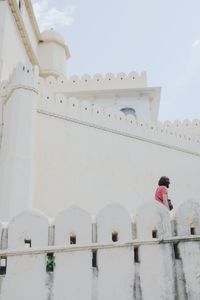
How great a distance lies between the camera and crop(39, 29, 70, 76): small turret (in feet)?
69.2

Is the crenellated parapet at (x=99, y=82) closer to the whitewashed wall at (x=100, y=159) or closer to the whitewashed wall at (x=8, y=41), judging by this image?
the whitewashed wall at (x=8, y=41)

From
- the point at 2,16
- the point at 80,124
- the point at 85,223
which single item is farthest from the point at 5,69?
the point at 85,223

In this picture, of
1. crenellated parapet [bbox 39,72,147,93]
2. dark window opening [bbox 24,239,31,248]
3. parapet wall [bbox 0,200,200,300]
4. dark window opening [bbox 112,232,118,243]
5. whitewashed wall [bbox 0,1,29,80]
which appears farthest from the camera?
crenellated parapet [bbox 39,72,147,93]

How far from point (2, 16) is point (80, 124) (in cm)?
599

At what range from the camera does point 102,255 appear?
5410mm

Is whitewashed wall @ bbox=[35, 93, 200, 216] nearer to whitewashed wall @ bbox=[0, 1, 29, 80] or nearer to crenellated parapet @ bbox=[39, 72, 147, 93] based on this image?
whitewashed wall @ bbox=[0, 1, 29, 80]

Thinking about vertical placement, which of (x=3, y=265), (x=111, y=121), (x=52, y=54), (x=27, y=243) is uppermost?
(x=52, y=54)

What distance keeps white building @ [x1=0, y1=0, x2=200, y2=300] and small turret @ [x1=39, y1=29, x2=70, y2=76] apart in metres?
1.61

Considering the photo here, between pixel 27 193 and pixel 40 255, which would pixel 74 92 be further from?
pixel 40 255

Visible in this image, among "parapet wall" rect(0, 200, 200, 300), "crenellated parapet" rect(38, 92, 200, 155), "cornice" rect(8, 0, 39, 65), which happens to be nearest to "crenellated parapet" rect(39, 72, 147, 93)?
"cornice" rect(8, 0, 39, 65)

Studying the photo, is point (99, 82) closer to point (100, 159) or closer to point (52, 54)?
point (52, 54)

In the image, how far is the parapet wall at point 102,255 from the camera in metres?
5.21

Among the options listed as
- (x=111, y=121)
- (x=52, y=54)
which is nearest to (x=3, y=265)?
(x=111, y=121)

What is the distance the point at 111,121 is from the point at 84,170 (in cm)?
205
